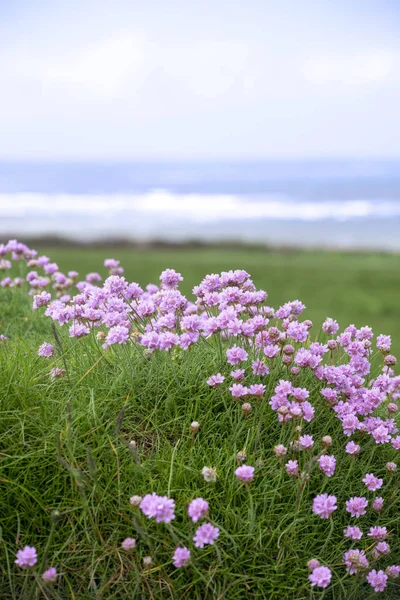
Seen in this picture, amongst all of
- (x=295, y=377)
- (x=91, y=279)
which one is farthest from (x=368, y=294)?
(x=295, y=377)

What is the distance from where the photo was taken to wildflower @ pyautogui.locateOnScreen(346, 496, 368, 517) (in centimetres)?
296

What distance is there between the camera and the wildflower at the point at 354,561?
271 centimetres

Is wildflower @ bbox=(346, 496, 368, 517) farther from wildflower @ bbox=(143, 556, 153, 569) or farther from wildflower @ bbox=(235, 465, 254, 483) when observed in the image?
wildflower @ bbox=(143, 556, 153, 569)

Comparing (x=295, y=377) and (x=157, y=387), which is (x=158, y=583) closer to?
(x=157, y=387)

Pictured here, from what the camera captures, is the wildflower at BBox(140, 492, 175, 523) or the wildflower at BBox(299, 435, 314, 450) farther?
the wildflower at BBox(299, 435, 314, 450)

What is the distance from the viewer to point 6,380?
136 inches

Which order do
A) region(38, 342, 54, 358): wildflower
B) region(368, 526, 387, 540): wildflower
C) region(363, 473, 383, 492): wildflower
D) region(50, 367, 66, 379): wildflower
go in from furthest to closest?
region(38, 342, 54, 358): wildflower
region(50, 367, 66, 379): wildflower
region(363, 473, 383, 492): wildflower
region(368, 526, 387, 540): wildflower

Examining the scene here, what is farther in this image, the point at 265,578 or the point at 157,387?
the point at 157,387

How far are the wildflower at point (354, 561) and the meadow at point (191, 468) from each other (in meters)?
0.01

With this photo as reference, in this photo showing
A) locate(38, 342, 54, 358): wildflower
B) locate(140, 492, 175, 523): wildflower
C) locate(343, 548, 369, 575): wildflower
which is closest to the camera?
locate(140, 492, 175, 523): wildflower

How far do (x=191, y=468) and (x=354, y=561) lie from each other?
0.81 m

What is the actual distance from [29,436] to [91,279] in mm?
2797

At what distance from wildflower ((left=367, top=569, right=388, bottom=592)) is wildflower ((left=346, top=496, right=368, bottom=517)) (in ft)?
0.82

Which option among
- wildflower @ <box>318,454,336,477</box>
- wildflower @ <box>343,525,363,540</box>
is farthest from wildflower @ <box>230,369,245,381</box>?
wildflower @ <box>343,525,363,540</box>
